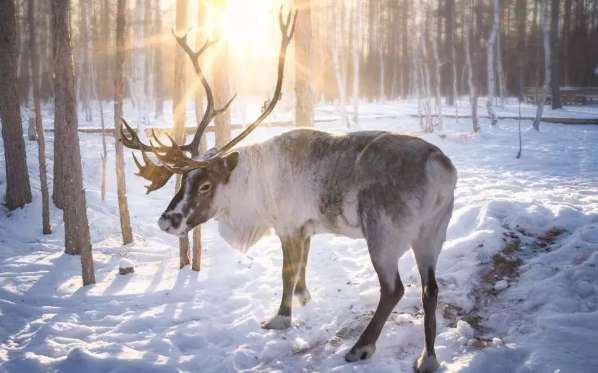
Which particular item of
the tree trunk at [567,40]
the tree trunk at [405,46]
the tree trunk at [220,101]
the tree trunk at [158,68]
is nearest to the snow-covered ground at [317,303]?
the tree trunk at [220,101]

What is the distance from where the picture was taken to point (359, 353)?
2.99 meters

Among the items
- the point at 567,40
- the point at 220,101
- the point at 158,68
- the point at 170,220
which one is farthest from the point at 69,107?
the point at 567,40

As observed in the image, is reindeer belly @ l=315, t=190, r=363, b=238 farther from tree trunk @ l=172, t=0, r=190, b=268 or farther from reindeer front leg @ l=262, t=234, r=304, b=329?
tree trunk @ l=172, t=0, r=190, b=268

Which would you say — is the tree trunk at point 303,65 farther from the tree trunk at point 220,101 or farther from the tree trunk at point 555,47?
the tree trunk at point 555,47

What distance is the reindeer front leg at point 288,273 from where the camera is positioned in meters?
3.62

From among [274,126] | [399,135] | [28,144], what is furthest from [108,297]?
[274,126]

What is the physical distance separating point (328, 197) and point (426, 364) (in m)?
1.37

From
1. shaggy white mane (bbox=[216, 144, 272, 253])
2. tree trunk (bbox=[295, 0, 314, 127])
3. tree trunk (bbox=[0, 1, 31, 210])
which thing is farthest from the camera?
tree trunk (bbox=[0, 1, 31, 210])

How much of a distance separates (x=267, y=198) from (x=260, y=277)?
56.3 inches

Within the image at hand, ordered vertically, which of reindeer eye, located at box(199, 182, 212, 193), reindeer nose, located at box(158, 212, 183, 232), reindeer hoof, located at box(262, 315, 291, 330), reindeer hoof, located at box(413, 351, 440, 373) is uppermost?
reindeer eye, located at box(199, 182, 212, 193)

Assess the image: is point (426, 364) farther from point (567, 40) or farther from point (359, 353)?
point (567, 40)

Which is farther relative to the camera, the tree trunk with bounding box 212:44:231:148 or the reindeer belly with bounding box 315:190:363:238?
the tree trunk with bounding box 212:44:231:148

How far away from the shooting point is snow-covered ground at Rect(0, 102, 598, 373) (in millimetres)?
2977

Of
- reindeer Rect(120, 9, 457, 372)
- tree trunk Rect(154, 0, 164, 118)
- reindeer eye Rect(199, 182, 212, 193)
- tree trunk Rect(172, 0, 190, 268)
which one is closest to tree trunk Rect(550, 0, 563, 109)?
tree trunk Rect(154, 0, 164, 118)
